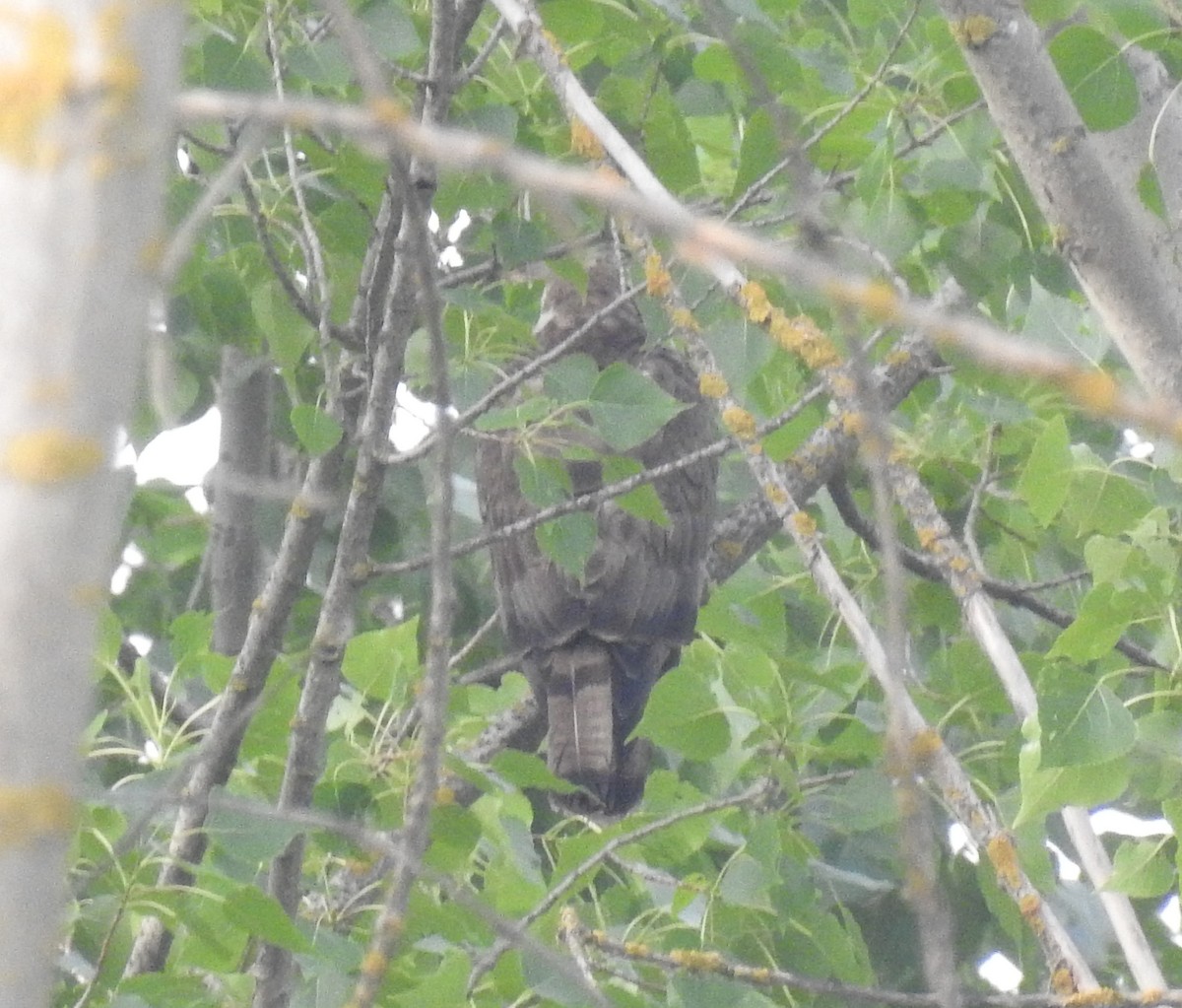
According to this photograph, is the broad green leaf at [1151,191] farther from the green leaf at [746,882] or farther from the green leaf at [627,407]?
the green leaf at [746,882]

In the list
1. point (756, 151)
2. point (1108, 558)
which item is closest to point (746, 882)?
point (1108, 558)

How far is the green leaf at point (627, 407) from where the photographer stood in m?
2.01

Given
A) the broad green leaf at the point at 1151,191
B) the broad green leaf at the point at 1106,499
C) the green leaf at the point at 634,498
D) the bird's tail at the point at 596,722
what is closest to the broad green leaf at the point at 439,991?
the green leaf at the point at 634,498

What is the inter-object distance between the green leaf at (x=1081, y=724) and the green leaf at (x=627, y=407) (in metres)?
0.57

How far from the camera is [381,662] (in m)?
2.25

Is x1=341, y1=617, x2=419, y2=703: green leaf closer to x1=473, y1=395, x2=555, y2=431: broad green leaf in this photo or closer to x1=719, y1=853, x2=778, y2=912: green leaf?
x1=473, y1=395, x2=555, y2=431: broad green leaf

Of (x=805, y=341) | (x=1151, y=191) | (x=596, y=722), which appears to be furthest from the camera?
(x=596, y=722)

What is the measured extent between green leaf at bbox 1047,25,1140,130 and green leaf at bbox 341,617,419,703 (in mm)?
1082

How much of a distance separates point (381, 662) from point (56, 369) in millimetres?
1627

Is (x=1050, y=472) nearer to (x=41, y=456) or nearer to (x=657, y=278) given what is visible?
(x=657, y=278)

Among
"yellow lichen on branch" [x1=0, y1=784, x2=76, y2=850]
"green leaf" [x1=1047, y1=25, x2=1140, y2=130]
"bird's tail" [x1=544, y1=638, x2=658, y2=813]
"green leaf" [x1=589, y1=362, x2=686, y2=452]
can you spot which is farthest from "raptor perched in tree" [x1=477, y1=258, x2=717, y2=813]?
"yellow lichen on branch" [x1=0, y1=784, x2=76, y2=850]

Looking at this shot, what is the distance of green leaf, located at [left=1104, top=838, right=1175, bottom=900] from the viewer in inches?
71.3

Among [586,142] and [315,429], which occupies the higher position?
[586,142]

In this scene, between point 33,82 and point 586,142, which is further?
point 586,142
